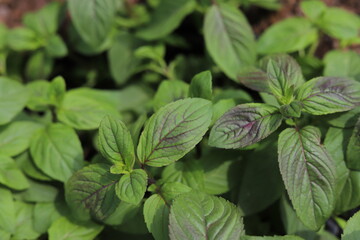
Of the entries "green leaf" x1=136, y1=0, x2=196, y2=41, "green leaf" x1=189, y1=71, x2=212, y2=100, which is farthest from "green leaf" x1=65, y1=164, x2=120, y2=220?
"green leaf" x1=136, y1=0, x2=196, y2=41

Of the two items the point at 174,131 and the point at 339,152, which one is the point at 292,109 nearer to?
the point at 339,152

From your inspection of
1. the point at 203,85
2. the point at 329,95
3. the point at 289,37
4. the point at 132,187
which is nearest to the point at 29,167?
the point at 132,187

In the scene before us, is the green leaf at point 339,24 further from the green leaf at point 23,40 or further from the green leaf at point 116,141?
the green leaf at point 23,40

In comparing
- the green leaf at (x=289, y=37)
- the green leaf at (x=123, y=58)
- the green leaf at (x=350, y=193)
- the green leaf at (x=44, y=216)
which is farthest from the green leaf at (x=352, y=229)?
the green leaf at (x=123, y=58)

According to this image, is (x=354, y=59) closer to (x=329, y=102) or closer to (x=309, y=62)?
(x=309, y=62)

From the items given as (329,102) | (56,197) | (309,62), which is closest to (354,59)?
(309,62)

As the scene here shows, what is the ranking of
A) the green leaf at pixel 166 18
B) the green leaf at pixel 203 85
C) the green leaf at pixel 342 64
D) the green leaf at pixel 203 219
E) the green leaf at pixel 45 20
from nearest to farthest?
1. the green leaf at pixel 203 219
2. the green leaf at pixel 203 85
3. the green leaf at pixel 342 64
4. the green leaf at pixel 166 18
5. the green leaf at pixel 45 20
